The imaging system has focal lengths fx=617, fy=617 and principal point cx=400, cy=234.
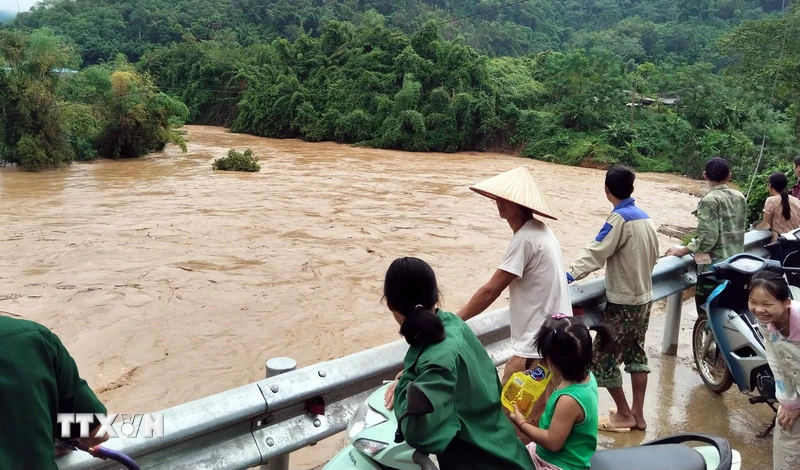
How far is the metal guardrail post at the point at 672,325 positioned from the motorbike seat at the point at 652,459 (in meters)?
2.60

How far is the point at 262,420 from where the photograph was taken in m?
2.21

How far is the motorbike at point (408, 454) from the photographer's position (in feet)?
5.83

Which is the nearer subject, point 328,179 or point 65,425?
point 65,425

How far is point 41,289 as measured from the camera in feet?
27.9

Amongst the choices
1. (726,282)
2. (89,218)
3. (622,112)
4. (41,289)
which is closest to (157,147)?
(89,218)

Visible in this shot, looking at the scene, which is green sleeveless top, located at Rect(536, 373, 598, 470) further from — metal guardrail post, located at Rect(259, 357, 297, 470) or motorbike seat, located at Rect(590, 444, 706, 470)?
metal guardrail post, located at Rect(259, 357, 297, 470)

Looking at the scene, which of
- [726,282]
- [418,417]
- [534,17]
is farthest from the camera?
[534,17]

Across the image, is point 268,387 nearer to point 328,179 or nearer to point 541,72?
point 328,179

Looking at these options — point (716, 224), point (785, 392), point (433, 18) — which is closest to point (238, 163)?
point (716, 224)

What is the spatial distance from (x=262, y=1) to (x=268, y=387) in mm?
76884

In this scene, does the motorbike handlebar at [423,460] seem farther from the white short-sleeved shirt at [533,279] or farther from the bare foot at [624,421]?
the bare foot at [624,421]

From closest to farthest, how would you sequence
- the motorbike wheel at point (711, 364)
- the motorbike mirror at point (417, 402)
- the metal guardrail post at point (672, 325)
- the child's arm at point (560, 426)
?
the motorbike mirror at point (417, 402) → the child's arm at point (560, 426) → the motorbike wheel at point (711, 364) → the metal guardrail post at point (672, 325)

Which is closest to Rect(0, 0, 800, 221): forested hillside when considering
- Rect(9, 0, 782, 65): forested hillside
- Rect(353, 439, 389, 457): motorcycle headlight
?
Rect(9, 0, 782, 65): forested hillside

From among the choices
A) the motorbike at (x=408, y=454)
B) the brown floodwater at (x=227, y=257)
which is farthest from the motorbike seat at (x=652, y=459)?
the brown floodwater at (x=227, y=257)
